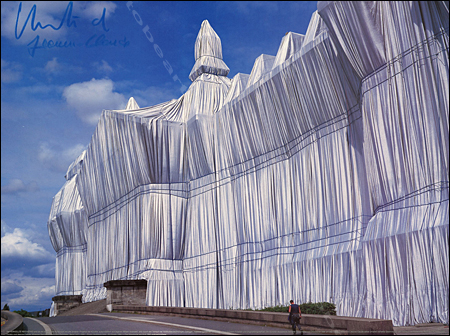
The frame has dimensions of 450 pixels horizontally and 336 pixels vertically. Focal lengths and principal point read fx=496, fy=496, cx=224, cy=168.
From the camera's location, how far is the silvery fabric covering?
43.3 feet

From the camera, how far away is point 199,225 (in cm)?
2650

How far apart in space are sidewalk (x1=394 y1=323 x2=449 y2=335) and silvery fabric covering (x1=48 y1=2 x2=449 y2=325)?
1.03 ft

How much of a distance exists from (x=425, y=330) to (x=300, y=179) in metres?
10.1

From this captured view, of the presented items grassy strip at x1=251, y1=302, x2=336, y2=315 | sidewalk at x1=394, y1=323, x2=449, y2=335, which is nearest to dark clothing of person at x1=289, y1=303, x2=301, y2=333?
sidewalk at x1=394, y1=323, x2=449, y2=335

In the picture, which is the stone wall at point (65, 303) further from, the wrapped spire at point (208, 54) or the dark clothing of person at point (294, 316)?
the dark clothing of person at point (294, 316)

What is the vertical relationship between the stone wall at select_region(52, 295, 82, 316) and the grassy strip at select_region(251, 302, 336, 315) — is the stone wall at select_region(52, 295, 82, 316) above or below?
above

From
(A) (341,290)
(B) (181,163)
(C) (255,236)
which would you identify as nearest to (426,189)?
(A) (341,290)

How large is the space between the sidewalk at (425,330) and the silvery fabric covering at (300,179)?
0.32 metres

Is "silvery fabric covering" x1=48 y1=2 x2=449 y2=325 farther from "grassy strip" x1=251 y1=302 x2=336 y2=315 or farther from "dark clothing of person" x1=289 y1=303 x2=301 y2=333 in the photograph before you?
"dark clothing of person" x1=289 y1=303 x2=301 y2=333

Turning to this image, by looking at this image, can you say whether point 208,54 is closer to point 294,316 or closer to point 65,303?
point 65,303

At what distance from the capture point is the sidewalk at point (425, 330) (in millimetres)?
10108

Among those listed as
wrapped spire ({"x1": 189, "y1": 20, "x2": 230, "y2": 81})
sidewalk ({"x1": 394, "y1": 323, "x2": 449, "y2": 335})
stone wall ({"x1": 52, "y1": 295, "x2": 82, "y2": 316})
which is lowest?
sidewalk ({"x1": 394, "y1": 323, "x2": 449, "y2": 335})

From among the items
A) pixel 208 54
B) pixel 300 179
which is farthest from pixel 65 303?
pixel 300 179

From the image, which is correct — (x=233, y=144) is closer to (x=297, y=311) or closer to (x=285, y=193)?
(x=285, y=193)
